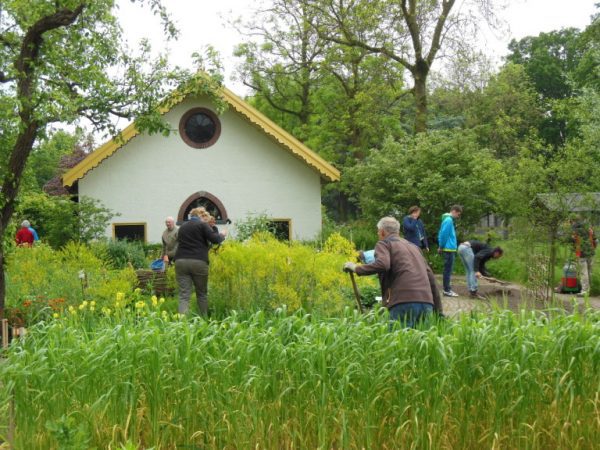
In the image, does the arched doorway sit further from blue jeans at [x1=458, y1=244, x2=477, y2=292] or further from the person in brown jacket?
the person in brown jacket

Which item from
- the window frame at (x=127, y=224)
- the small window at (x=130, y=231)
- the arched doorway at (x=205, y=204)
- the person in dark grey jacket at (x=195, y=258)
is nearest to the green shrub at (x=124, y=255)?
the window frame at (x=127, y=224)

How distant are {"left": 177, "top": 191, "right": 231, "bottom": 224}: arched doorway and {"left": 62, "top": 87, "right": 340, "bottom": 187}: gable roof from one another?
→ 8.44 feet

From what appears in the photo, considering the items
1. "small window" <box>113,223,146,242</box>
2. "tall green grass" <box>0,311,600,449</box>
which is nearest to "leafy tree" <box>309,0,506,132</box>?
"small window" <box>113,223,146,242</box>

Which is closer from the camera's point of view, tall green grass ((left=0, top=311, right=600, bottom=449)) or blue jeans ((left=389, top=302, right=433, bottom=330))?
tall green grass ((left=0, top=311, right=600, bottom=449))

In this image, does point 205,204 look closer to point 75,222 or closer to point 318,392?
point 75,222

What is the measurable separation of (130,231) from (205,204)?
2391 millimetres

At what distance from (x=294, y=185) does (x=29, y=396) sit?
61.1 ft

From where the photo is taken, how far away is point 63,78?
10711 millimetres

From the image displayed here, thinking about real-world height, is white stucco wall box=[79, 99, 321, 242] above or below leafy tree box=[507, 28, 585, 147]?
below

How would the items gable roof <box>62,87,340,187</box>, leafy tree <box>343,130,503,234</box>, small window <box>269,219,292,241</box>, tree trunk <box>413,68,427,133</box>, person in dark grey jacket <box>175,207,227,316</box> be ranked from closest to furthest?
person in dark grey jacket <box>175,207,227,316</box> < gable roof <box>62,87,340,187</box> < leafy tree <box>343,130,503,234</box> < small window <box>269,219,292,241</box> < tree trunk <box>413,68,427,133</box>

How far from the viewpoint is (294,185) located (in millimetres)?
23219

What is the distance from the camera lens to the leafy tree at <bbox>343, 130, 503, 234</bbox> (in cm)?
2155

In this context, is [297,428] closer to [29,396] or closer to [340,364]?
[340,364]

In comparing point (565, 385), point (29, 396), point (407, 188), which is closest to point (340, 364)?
point (565, 385)
